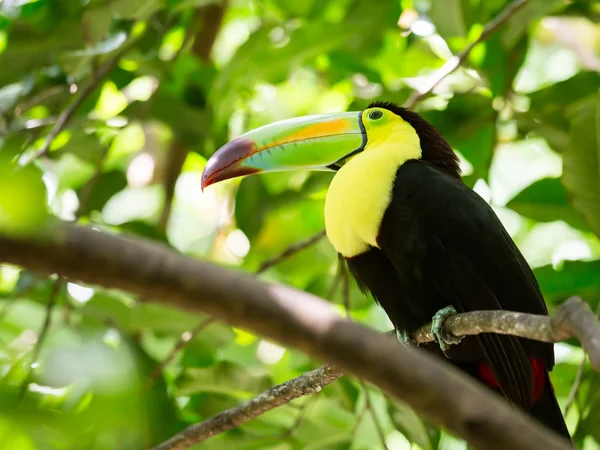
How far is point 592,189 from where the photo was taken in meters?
2.33

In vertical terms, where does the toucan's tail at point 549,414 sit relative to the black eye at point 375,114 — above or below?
below

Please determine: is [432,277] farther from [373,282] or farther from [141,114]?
[141,114]

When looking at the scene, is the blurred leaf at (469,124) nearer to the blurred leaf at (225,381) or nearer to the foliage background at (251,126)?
the foliage background at (251,126)

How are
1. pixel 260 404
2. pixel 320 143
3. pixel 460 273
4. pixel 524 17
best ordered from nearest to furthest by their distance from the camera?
pixel 260 404 < pixel 460 273 < pixel 320 143 < pixel 524 17

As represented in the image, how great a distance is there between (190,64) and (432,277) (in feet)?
5.44

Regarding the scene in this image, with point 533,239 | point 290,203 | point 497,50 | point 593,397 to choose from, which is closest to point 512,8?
point 497,50

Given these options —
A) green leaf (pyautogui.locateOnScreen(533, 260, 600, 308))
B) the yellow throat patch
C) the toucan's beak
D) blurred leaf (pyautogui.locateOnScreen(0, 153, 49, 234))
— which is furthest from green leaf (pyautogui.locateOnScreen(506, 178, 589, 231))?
blurred leaf (pyautogui.locateOnScreen(0, 153, 49, 234))

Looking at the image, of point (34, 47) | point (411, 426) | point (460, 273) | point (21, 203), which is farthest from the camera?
point (34, 47)

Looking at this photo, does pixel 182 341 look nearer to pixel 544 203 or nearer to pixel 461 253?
pixel 461 253

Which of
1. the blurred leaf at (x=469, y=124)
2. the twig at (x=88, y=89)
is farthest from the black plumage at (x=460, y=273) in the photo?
the twig at (x=88, y=89)

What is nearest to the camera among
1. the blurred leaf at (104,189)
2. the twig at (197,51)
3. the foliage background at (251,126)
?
the foliage background at (251,126)

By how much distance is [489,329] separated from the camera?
1466 millimetres

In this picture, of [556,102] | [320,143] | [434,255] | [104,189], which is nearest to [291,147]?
[320,143]

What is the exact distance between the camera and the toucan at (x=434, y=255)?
79.4 inches
